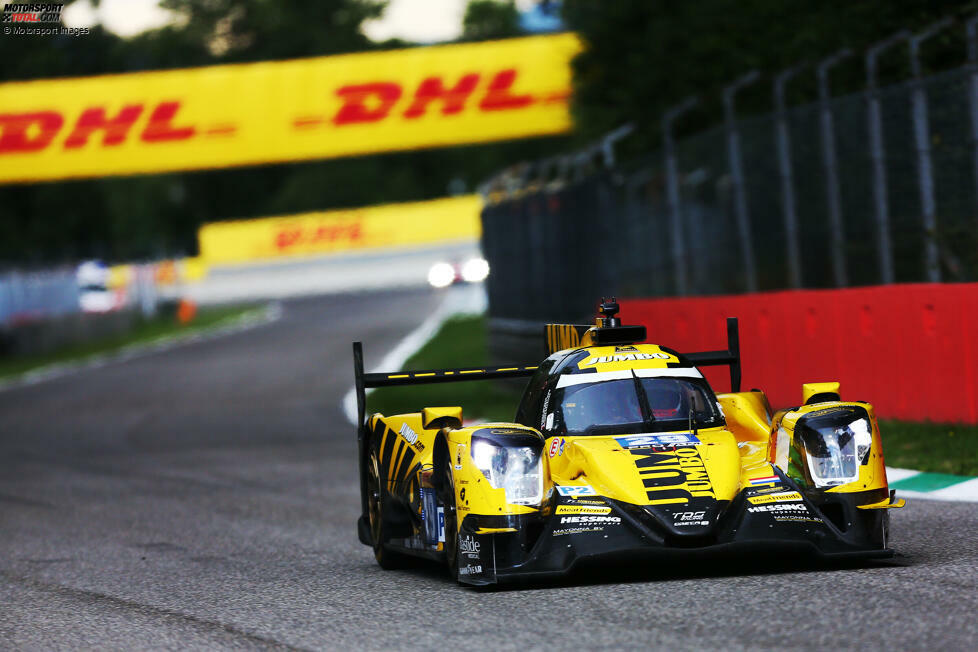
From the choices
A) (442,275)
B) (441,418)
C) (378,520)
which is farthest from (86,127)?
(441,418)

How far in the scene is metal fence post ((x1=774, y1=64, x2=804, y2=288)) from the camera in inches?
667

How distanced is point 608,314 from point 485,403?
42.1 feet

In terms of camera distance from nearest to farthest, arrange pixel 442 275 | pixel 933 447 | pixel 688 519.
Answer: pixel 688 519 → pixel 933 447 → pixel 442 275

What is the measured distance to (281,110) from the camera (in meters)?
27.7

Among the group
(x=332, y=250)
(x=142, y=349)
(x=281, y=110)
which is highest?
(x=281, y=110)

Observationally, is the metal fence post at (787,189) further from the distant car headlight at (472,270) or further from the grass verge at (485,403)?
the grass verge at (485,403)

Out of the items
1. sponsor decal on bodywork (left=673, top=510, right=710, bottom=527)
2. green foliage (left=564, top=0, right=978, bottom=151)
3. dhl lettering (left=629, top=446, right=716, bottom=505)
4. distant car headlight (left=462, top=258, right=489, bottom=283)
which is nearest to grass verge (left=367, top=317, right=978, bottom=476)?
distant car headlight (left=462, top=258, right=489, bottom=283)

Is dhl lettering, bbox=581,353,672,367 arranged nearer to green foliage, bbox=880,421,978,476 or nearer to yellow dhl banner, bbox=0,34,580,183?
green foliage, bbox=880,421,978,476

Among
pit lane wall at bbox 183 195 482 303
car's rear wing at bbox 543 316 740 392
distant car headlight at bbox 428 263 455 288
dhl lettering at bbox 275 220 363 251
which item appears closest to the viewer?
car's rear wing at bbox 543 316 740 392

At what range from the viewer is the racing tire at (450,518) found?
26.1ft

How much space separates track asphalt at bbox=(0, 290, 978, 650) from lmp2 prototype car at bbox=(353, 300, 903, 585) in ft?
0.64

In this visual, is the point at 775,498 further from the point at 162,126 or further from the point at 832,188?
the point at 162,126

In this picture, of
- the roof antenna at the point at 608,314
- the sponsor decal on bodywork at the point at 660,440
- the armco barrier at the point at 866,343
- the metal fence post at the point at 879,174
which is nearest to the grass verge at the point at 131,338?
the armco barrier at the point at 866,343

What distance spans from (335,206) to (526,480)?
3323 inches
